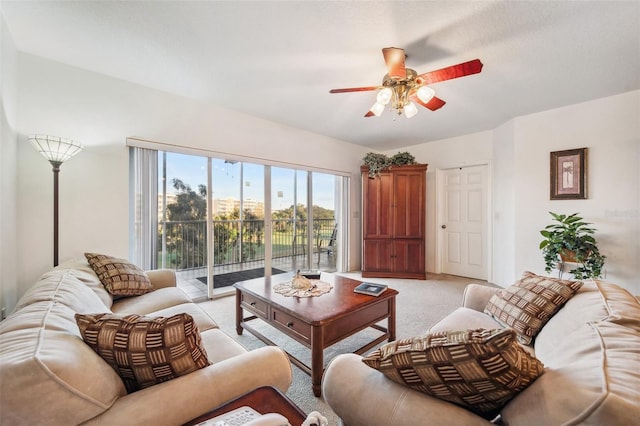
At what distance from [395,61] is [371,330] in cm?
232

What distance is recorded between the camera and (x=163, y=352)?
878 mm

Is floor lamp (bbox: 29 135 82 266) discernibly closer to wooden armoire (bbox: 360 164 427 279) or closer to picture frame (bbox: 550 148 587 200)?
wooden armoire (bbox: 360 164 427 279)

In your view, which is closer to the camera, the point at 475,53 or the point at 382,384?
the point at 382,384

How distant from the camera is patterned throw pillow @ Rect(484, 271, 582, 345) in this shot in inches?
54.1

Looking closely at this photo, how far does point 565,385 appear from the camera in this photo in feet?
2.21

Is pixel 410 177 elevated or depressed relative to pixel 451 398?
elevated

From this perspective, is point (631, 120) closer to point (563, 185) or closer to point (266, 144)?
point (563, 185)

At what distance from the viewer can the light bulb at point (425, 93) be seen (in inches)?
77.2

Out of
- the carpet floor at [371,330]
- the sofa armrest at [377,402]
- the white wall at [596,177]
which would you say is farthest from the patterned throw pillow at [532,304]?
the white wall at [596,177]

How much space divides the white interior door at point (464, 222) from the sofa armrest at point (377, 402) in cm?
409

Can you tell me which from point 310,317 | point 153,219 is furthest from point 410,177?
point 153,219

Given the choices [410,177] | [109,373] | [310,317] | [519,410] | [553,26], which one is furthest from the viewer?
[410,177]

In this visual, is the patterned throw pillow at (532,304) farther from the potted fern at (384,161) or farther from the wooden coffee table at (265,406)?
the potted fern at (384,161)

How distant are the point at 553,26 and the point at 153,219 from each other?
13.2ft
